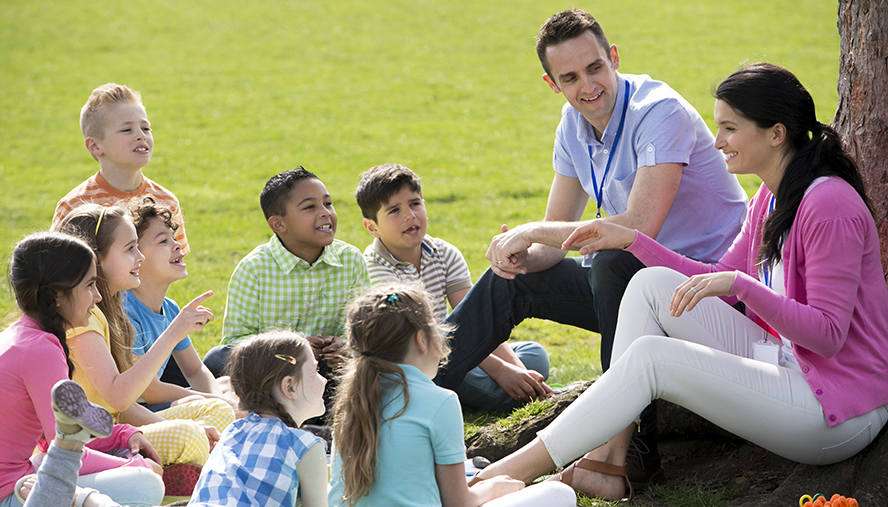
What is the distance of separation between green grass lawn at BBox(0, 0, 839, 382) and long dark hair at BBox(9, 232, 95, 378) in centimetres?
338

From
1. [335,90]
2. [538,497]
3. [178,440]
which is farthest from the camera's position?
[335,90]

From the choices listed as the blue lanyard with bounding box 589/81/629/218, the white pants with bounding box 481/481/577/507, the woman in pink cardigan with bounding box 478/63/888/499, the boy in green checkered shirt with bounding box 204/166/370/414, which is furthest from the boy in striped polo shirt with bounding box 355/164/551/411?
the white pants with bounding box 481/481/577/507

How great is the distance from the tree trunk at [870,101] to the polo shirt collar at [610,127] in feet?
3.20

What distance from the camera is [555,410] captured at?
384cm

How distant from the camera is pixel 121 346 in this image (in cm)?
350

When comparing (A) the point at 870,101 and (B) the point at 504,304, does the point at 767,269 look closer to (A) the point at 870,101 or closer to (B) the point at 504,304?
(A) the point at 870,101

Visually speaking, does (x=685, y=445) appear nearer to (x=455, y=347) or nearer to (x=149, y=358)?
(x=455, y=347)

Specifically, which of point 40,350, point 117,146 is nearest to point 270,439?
point 40,350

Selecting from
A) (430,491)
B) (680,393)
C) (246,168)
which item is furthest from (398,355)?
(246,168)

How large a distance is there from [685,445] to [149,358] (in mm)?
2324

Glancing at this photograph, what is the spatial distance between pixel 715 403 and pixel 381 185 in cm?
222

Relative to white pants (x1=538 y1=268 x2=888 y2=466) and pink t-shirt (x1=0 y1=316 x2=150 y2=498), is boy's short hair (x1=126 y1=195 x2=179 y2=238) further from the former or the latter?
white pants (x1=538 y1=268 x2=888 y2=466)

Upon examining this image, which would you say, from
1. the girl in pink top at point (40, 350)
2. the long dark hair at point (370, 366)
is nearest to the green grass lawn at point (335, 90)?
the girl in pink top at point (40, 350)

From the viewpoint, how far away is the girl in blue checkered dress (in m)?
2.60
